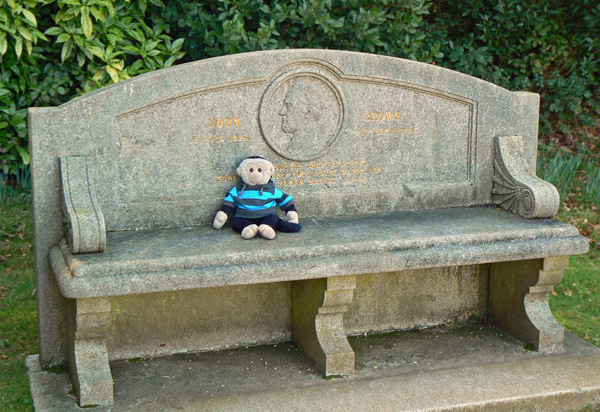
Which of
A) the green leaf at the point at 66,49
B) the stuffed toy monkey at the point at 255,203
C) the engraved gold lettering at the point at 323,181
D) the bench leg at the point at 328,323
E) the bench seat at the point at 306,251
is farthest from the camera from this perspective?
the green leaf at the point at 66,49

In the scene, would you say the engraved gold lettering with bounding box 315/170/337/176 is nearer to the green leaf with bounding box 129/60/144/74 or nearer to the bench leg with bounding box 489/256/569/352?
the bench leg with bounding box 489/256/569/352

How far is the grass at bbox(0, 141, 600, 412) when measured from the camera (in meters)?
4.34

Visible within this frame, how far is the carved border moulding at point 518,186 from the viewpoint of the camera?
438 centimetres

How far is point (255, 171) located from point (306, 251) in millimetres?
603

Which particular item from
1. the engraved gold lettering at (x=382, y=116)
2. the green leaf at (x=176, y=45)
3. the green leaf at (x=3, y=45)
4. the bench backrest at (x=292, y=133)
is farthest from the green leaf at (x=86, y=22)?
the engraved gold lettering at (x=382, y=116)

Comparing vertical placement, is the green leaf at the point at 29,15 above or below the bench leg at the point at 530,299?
above

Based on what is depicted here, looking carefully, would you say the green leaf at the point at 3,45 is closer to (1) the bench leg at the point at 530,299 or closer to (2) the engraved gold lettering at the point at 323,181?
(2) the engraved gold lettering at the point at 323,181

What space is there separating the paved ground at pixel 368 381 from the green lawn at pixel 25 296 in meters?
0.14

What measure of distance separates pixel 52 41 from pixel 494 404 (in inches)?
178

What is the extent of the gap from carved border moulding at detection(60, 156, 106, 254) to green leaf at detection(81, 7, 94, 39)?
2.10m

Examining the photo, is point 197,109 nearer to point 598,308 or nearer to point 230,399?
point 230,399

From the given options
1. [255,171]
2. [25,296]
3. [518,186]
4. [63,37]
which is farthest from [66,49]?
[518,186]

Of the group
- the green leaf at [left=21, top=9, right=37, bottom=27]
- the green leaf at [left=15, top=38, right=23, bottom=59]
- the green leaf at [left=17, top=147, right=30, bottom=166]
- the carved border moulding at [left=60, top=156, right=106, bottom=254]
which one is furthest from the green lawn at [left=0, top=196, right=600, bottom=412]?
the green leaf at [left=21, top=9, right=37, bottom=27]

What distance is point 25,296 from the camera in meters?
5.30
